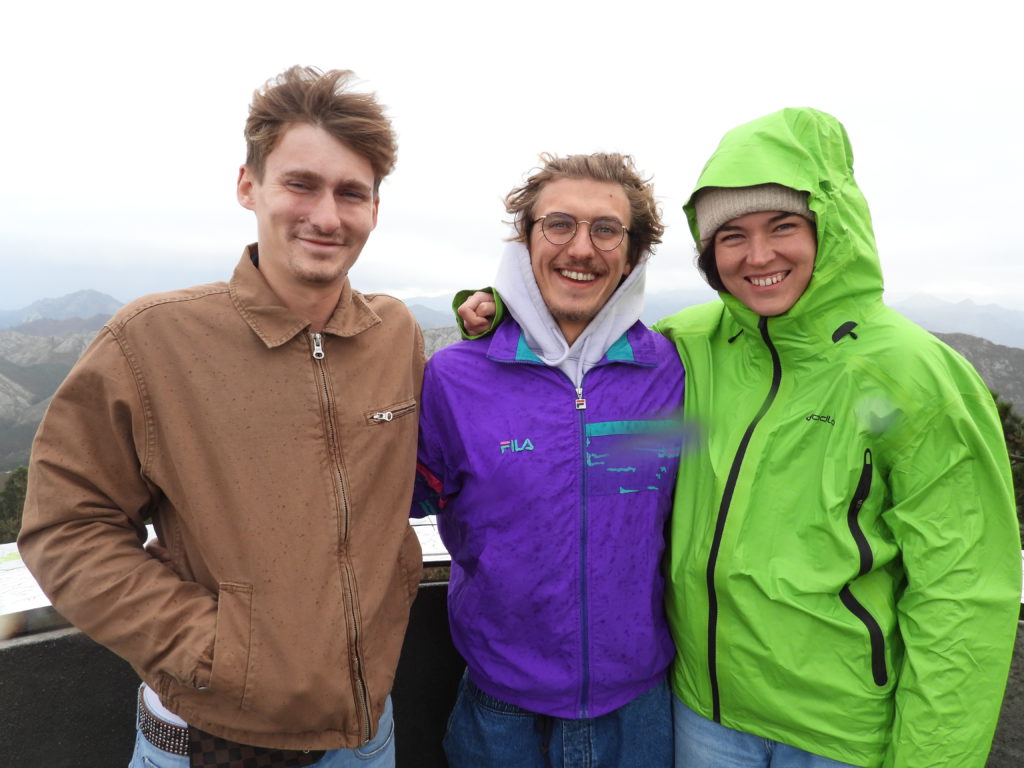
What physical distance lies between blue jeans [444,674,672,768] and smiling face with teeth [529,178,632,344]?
1713 mm

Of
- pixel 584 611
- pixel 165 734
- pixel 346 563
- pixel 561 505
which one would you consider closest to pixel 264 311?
pixel 346 563

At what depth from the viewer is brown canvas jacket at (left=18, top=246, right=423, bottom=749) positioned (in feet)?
6.82

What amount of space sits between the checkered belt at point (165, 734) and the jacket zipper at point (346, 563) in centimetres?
63

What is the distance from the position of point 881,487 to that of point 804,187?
1.23m

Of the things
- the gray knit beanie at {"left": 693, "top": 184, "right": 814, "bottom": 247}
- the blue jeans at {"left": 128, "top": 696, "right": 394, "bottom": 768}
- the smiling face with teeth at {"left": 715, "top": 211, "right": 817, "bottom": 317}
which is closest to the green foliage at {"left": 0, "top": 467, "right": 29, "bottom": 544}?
the blue jeans at {"left": 128, "top": 696, "right": 394, "bottom": 768}

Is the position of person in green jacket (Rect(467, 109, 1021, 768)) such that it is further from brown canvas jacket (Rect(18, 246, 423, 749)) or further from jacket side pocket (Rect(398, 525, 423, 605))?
brown canvas jacket (Rect(18, 246, 423, 749))

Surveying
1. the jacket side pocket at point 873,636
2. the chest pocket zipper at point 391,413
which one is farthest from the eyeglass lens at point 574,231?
the jacket side pocket at point 873,636

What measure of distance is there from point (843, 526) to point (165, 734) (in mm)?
2677

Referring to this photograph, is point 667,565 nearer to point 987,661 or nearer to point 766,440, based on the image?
point 766,440

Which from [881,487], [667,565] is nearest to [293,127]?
[667,565]

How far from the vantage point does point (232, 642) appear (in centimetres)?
215

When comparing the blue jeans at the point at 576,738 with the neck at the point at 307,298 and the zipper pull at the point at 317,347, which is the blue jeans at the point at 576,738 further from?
the neck at the point at 307,298

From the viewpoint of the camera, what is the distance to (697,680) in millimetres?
2703

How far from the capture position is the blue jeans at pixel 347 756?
2.29 m
